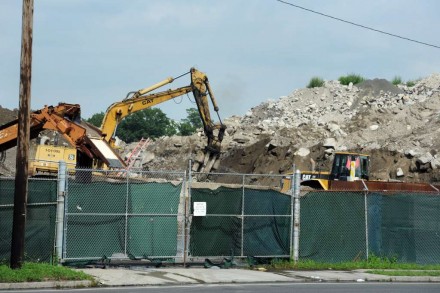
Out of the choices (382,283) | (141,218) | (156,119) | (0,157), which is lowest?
(382,283)

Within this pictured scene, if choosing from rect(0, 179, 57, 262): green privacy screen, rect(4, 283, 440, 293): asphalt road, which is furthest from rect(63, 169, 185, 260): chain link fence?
rect(4, 283, 440, 293): asphalt road

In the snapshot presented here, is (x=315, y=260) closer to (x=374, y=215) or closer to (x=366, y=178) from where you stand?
(x=374, y=215)

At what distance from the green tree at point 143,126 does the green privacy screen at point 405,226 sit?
4538 inches

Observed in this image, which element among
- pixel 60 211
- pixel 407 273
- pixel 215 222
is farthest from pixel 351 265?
pixel 60 211

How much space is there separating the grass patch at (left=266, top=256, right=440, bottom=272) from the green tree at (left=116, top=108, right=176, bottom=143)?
115493 mm

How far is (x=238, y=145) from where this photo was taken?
62469mm

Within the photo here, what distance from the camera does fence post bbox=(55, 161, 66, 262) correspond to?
1869 cm

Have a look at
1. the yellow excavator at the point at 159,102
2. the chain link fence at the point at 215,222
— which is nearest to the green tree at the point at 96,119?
the yellow excavator at the point at 159,102

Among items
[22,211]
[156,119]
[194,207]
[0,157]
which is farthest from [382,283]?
[156,119]

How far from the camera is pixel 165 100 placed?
43156 millimetres

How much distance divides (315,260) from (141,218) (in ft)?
17.3

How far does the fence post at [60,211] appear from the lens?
18688mm

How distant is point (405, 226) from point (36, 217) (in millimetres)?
10357

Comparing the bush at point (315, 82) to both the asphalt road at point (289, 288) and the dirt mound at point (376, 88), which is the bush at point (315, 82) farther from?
the asphalt road at point (289, 288)
